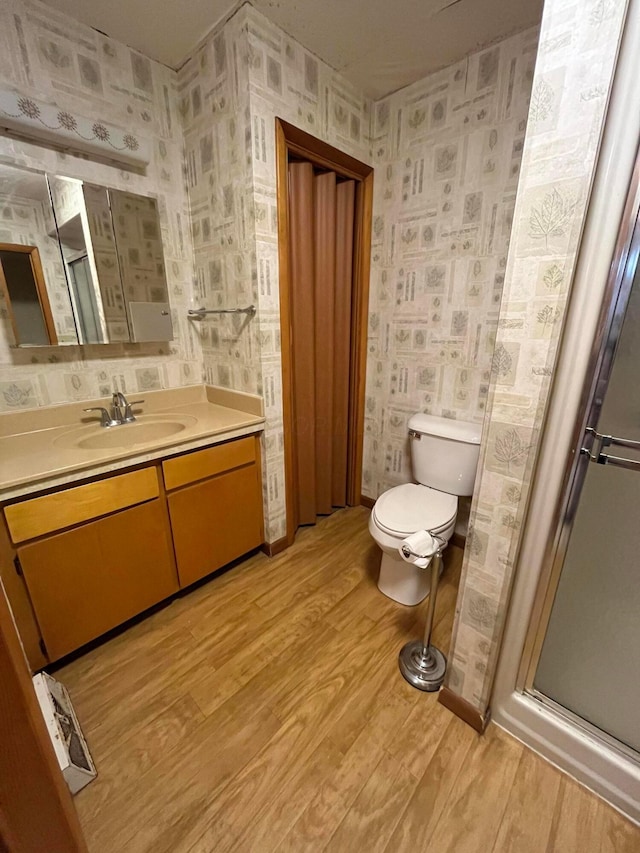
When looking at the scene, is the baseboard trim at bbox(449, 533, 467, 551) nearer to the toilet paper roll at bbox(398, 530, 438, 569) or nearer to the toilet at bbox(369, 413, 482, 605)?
the toilet at bbox(369, 413, 482, 605)

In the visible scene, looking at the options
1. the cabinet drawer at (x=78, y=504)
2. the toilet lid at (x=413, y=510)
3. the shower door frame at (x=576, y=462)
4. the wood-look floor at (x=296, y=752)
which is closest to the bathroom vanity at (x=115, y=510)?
the cabinet drawer at (x=78, y=504)

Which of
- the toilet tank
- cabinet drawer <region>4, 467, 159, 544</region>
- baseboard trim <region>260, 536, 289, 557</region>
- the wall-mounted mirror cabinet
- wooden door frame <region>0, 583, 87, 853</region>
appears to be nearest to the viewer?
wooden door frame <region>0, 583, 87, 853</region>

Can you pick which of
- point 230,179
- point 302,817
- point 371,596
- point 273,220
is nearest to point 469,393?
point 371,596

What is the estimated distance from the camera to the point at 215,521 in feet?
5.31

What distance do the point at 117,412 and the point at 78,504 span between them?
57 cm

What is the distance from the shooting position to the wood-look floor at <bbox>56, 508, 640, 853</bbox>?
90cm

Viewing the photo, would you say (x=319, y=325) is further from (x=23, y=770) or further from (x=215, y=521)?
(x=23, y=770)

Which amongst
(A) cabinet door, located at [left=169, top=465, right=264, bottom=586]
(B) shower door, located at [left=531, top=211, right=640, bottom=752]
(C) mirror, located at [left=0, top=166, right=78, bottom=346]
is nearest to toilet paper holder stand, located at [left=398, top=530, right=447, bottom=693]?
(B) shower door, located at [left=531, top=211, right=640, bottom=752]

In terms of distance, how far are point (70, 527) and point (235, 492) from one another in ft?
2.16

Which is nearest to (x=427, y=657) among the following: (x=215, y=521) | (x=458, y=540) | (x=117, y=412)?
(x=458, y=540)

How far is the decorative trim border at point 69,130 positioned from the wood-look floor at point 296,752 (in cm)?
198

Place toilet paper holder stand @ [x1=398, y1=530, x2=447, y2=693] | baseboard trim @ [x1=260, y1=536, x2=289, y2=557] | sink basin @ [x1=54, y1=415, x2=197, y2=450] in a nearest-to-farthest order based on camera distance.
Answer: toilet paper holder stand @ [x1=398, y1=530, x2=447, y2=693] < sink basin @ [x1=54, y1=415, x2=197, y2=450] < baseboard trim @ [x1=260, y1=536, x2=289, y2=557]

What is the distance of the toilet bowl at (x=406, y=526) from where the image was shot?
144 cm

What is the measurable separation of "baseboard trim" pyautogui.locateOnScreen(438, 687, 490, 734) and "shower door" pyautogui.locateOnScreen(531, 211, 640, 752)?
7.7 inches
